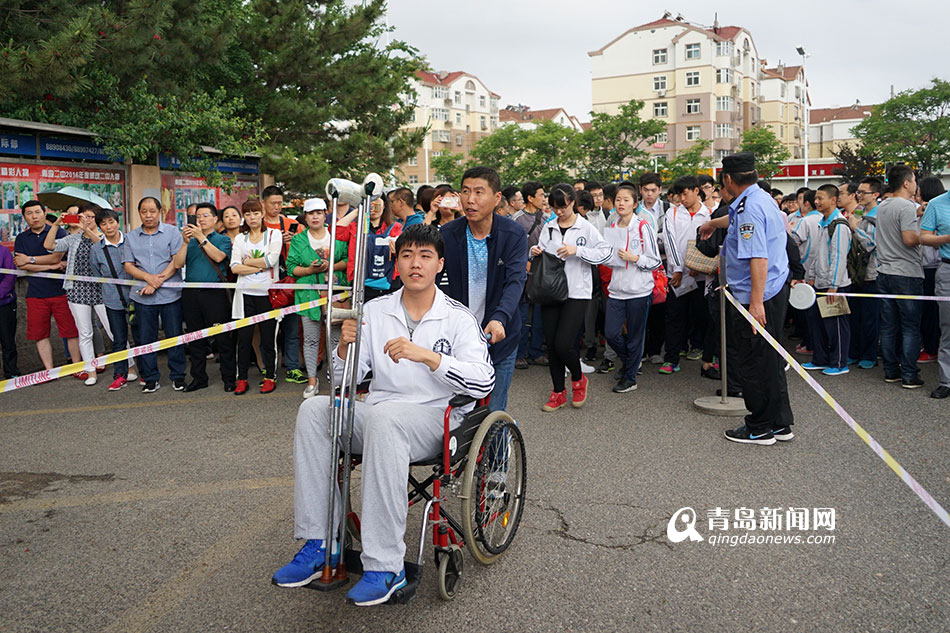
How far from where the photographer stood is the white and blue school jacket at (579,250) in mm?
6793

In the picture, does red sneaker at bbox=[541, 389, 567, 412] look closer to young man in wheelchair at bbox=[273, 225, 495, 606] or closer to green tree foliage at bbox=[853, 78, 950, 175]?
young man in wheelchair at bbox=[273, 225, 495, 606]

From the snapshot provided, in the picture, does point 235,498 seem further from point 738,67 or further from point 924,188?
point 738,67

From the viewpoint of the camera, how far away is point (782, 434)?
229 inches

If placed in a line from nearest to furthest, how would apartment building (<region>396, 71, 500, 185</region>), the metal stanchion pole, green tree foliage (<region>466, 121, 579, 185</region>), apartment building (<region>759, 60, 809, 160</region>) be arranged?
the metal stanchion pole, green tree foliage (<region>466, 121, 579, 185</region>), apartment building (<region>396, 71, 500, 185</region>), apartment building (<region>759, 60, 809, 160</region>)

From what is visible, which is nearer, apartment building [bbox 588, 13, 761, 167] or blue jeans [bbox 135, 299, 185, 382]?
blue jeans [bbox 135, 299, 185, 382]

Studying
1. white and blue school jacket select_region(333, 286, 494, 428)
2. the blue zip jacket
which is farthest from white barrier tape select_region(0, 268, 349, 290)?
white and blue school jacket select_region(333, 286, 494, 428)

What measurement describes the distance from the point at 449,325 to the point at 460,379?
340 millimetres

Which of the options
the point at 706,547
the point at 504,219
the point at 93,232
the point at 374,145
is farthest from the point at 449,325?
the point at 374,145

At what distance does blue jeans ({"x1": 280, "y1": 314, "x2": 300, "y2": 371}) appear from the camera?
328 inches

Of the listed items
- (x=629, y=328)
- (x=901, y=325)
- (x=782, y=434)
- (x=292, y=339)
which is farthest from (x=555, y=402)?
(x=901, y=325)

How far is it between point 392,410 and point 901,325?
247 inches

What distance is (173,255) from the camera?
26.9ft

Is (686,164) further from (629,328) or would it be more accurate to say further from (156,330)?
(156,330)

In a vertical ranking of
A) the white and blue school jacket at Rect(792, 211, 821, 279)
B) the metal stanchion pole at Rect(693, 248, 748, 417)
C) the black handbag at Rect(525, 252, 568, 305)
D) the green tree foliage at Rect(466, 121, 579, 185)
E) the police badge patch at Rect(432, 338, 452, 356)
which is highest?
the green tree foliage at Rect(466, 121, 579, 185)
